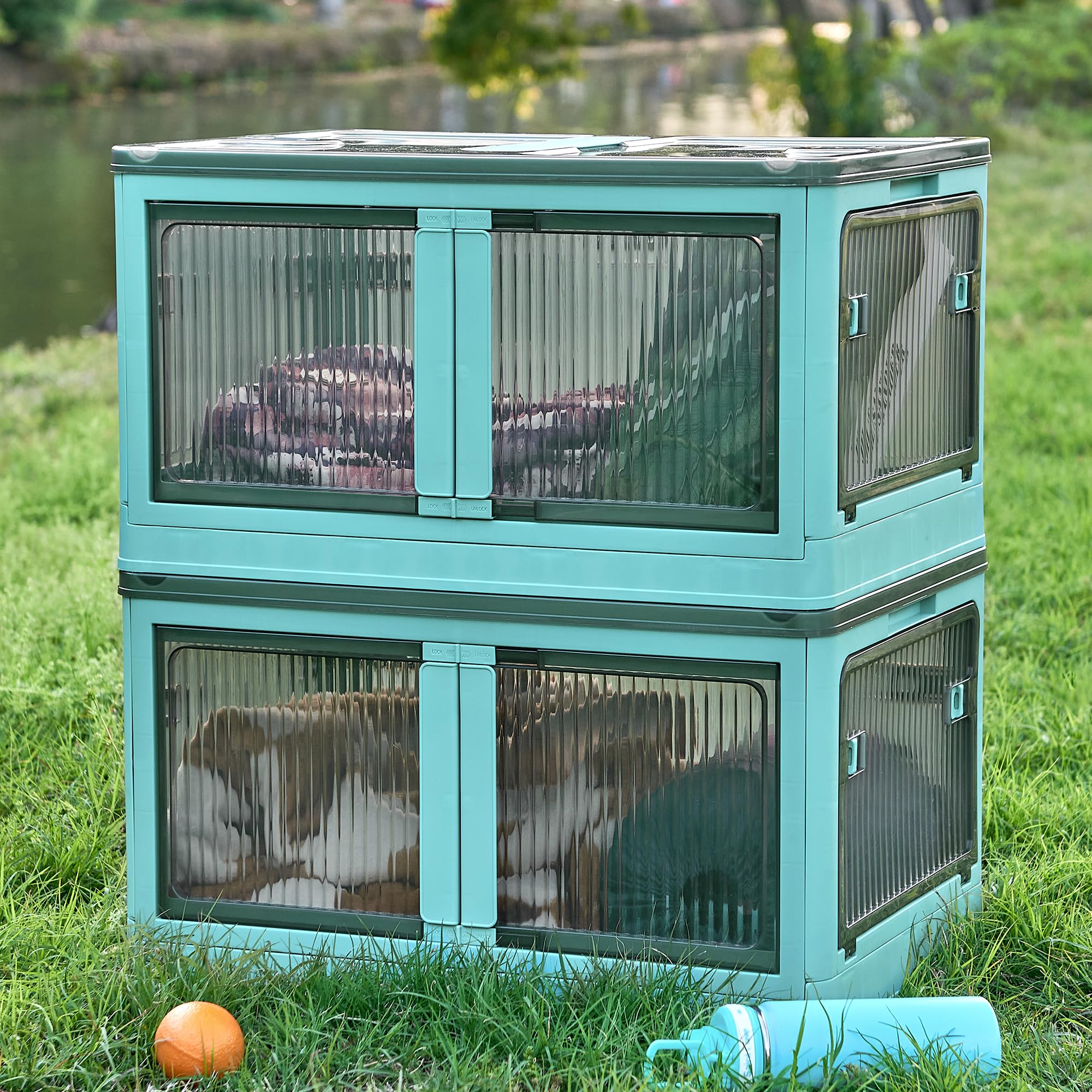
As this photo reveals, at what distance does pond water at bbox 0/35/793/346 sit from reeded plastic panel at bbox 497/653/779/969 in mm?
10929

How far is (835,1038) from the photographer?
9.45 feet

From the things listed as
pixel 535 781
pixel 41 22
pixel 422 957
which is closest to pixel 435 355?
pixel 535 781

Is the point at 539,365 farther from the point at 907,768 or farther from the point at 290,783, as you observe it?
the point at 907,768

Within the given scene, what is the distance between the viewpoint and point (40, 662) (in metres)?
4.92

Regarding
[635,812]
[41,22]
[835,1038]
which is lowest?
[835,1038]

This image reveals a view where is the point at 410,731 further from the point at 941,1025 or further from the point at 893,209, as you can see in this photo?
the point at 893,209

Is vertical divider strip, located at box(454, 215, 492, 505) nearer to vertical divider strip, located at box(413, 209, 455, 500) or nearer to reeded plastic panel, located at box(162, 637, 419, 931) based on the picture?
vertical divider strip, located at box(413, 209, 455, 500)

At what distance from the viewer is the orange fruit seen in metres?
2.86

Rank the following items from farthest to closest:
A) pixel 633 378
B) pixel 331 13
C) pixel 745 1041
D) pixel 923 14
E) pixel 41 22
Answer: pixel 331 13 < pixel 41 22 < pixel 923 14 < pixel 633 378 < pixel 745 1041

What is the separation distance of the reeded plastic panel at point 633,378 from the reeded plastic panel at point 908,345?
0.16 meters

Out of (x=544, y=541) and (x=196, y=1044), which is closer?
(x=196, y=1044)

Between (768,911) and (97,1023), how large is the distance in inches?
45.7

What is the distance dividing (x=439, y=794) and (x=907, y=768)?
2.88 ft

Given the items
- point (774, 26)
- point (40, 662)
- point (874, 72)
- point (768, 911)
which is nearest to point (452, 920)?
point (768, 911)
